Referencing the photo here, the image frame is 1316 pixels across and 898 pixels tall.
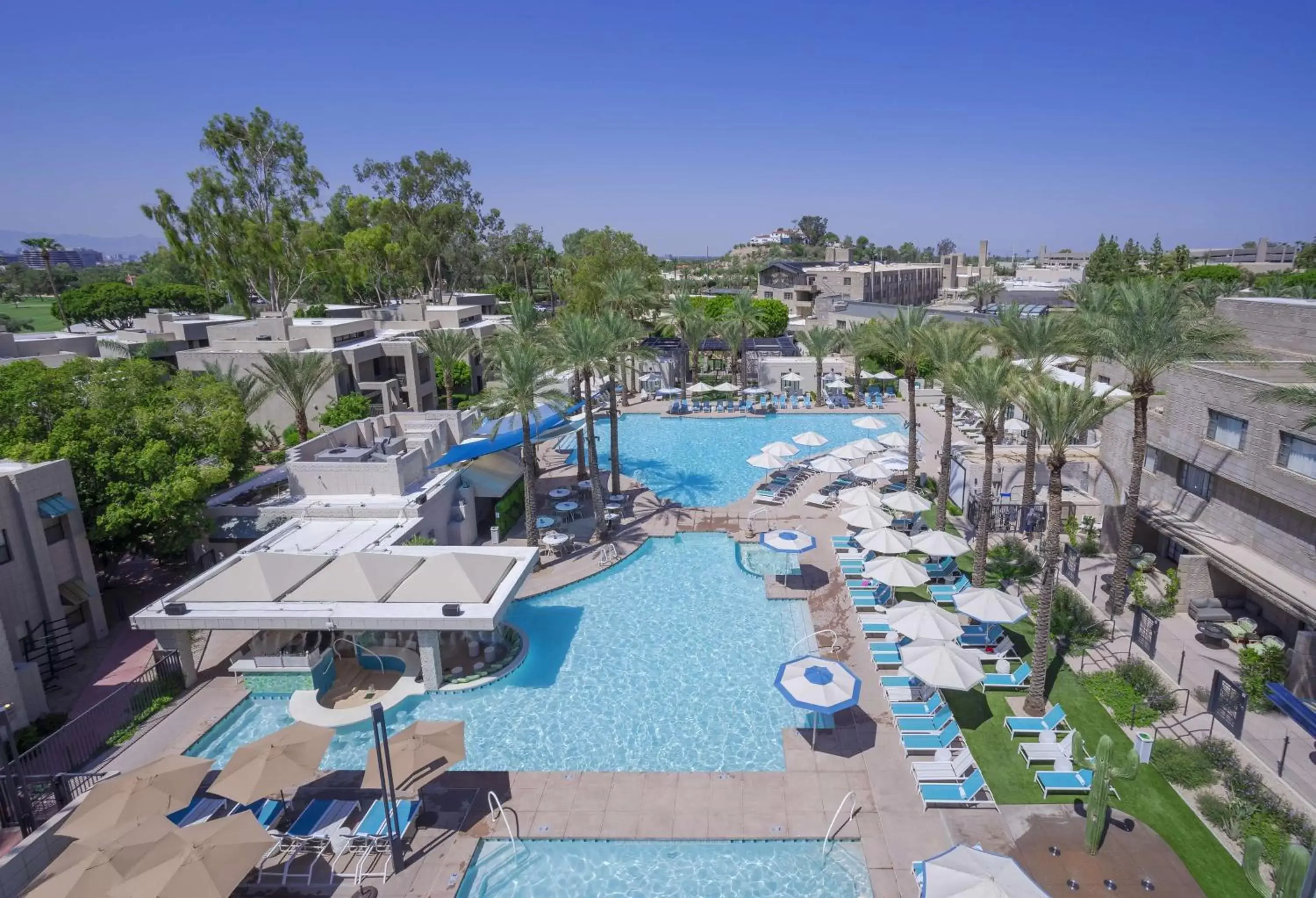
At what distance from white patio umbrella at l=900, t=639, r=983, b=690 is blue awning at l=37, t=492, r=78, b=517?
66.7 feet

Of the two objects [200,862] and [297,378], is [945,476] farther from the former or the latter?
[297,378]

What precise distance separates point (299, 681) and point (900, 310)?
23.5 meters

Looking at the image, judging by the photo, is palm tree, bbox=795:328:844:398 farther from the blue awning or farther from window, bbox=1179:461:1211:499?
the blue awning

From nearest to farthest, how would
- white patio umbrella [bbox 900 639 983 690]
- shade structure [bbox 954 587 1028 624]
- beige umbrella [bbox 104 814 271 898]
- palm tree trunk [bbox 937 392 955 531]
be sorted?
beige umbrella [bbox 104 814 271 898]
white patio umbrella [bbox 900 639 983 690]
shade structure [bbox 954 587 1028 624]
palm tree trunk [bbox 937 392 955 531]

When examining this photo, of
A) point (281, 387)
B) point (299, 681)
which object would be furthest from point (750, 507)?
point (281, 387)

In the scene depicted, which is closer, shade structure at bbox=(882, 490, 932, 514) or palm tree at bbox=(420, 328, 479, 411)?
shade structure at bbox=(882, 490, 932, 514)

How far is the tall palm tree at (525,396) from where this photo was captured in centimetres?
2275

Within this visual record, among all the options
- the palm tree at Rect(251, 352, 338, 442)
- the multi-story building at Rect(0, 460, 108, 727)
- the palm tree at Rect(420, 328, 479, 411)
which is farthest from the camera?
the palm tree at Rect(420, 328, 479, 411)

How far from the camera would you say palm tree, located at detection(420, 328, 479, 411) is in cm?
3962

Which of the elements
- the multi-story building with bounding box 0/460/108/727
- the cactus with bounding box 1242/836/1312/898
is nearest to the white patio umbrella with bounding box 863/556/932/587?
the cactus with bounding box 1242/836/1312/898

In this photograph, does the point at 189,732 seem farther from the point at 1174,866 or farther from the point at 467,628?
the point at 1174,866

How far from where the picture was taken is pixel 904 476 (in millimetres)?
31344

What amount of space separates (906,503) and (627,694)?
41.9ft

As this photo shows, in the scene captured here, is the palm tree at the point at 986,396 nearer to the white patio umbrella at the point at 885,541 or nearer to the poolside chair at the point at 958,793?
the white patio umbrella at the point at 885,541
